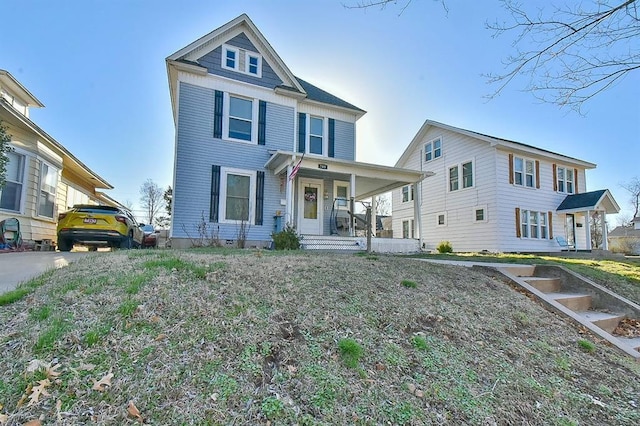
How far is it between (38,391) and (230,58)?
1174 centimetres

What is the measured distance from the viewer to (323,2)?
6027 mm

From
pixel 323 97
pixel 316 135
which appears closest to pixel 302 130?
pixel 316 135

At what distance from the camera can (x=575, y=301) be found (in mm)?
4898

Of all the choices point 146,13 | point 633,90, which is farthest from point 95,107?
point 633,90

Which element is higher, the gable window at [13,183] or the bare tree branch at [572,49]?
the bare tree branch at [572,49]

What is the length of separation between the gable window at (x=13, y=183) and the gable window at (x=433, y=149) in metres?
18.1

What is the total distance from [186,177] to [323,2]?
270 inches

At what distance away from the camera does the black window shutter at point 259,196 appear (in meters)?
11.4

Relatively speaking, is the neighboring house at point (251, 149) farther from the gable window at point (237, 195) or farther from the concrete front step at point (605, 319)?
the concrete front step at point (605, 319)

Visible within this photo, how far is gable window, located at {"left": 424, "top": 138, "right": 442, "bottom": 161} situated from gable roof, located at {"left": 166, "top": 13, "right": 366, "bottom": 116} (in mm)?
7649

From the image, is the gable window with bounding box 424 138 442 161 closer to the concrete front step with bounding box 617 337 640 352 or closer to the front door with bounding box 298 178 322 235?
the front door with bounding box 298 178 322 235

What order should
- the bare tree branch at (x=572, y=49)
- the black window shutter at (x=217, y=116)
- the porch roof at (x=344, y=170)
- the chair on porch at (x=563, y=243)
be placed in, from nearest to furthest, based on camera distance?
the bare tree branch at (x=572, y=49), the porch roof at (x=344, y=170), the black window shutter at (x=217, y=116), the chair on porch at (x=563, y=243)

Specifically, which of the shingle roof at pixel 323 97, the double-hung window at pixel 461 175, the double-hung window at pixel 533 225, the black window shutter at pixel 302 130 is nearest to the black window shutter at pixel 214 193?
the black window shutter at pixel 302 130

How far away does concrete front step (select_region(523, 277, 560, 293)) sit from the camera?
533 cm
